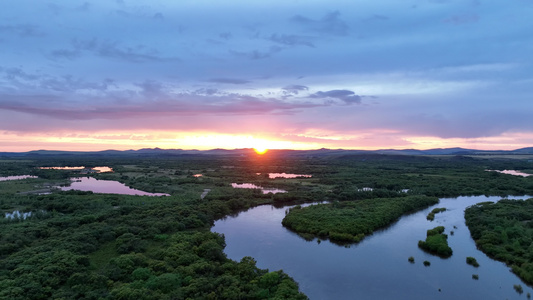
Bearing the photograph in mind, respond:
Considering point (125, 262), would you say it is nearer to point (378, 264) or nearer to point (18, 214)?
point (378, 264)

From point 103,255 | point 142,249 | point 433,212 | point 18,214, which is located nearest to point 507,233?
point 433,212

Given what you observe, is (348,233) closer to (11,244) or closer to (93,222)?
(93,222)

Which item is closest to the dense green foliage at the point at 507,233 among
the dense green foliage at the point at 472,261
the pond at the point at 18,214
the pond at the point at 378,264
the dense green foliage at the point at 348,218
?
the pond at the point at 378,264

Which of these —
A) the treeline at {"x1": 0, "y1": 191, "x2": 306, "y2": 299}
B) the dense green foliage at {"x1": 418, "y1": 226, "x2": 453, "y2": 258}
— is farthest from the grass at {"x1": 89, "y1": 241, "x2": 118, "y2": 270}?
the dense green foliage at {"x1": 418, "y1": 226, "x2": 453, "y2": 258}

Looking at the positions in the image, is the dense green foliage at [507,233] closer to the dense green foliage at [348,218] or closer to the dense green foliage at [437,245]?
the dense green foliage at [437,245]

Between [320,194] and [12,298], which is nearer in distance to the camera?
[12,298]

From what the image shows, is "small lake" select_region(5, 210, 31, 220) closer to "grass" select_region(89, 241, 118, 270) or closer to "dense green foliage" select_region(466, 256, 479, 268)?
"grass" select_region(89, 241, 118, 270)

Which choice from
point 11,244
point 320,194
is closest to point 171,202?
point 11,244
